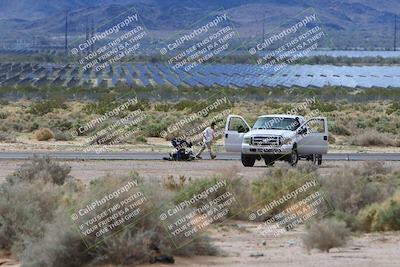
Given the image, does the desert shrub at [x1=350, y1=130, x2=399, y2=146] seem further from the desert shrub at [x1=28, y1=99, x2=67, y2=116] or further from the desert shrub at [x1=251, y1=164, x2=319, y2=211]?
the desert shrub at [x1=28, y1=99, x2=67, y2=116]

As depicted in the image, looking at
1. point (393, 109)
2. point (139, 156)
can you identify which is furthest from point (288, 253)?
point (393, 109)

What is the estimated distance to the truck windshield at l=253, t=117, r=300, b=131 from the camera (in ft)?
103

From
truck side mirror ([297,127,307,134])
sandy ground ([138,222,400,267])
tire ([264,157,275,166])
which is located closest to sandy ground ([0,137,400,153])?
tire ([264,157,275,166])

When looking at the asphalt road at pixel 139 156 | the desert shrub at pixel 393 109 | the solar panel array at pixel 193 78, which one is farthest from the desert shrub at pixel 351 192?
the solar panel array at pixel 193 78

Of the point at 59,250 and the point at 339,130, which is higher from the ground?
the point at 59,250

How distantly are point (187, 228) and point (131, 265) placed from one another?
1.41 m

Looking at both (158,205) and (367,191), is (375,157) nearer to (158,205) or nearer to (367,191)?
(367,191)

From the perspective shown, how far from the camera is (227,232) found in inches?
720

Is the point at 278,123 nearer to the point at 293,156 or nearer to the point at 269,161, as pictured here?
the point at 269,161

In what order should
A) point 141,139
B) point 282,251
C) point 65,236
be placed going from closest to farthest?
point 65,236 → point 282,251 → point 141,139

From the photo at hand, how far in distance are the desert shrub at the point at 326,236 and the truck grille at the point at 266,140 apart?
15.3m

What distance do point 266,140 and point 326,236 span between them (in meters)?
15.7

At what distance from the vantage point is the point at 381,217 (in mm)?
17703

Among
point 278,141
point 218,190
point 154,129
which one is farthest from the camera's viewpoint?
point 154,129
